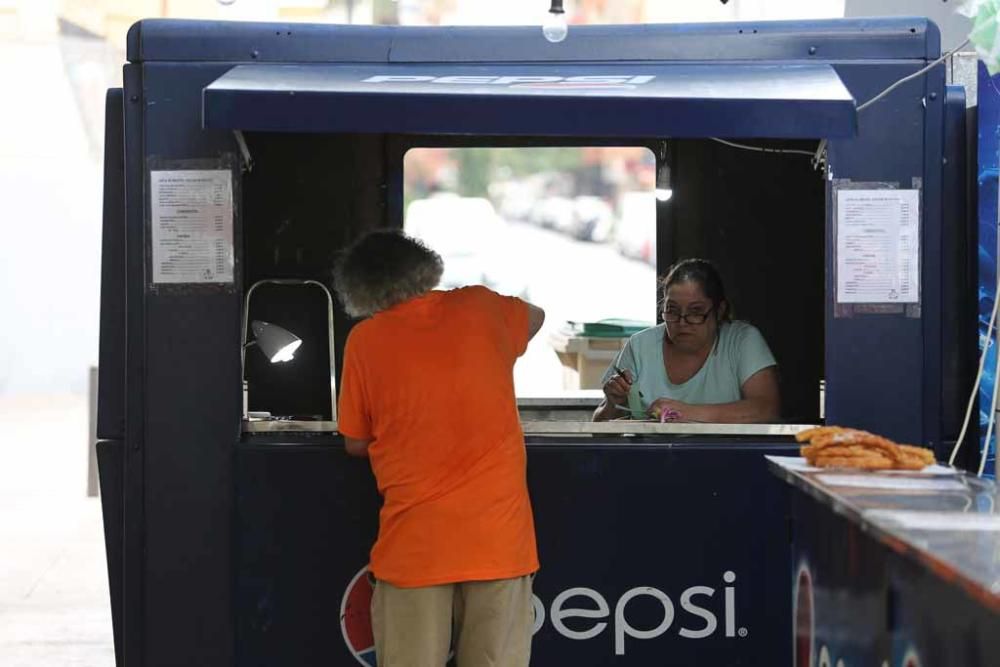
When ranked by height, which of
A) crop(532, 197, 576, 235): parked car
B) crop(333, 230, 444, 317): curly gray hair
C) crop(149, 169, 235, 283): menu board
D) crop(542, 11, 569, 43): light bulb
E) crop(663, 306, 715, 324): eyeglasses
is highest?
crop(532, 197, 576, 235): parked car

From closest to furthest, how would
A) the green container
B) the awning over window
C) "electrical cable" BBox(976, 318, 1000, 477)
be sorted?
1. "electrical cable" BBox(976, 318, 1000, 477)
2. the awning over window
3. the green container

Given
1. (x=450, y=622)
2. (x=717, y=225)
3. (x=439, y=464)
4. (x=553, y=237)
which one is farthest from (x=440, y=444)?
(x=553, y=237)

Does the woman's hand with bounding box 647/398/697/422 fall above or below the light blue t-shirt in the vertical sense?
below

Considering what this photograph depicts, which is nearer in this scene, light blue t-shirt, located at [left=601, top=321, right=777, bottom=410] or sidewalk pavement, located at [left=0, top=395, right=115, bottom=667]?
light blue t-shirt, located at [left=601, top=321, right=777, bottom=410]

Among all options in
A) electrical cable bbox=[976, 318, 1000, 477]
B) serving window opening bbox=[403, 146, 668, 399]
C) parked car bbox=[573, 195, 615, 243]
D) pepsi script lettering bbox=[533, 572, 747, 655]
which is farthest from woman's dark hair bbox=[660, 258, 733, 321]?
parked car bbox=[573, 195, 615, 243]

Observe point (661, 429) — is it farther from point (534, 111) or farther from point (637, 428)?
point (534, 111)

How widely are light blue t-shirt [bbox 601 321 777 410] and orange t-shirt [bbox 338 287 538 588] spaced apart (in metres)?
1.61

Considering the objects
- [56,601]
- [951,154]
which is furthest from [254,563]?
[56,601]

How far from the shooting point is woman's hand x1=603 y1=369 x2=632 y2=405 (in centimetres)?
602

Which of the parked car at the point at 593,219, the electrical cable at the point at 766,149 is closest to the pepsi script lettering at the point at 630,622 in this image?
the electrical cable at the point at 766,149

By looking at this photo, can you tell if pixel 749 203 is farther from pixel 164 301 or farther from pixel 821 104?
pixel 164 301

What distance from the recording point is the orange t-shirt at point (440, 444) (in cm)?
450

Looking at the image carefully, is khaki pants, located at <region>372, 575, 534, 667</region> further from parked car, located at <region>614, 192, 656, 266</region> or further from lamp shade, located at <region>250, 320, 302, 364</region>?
parked car, located at <region>614, 192, 656, 266</region>

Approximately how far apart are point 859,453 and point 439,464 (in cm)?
118
